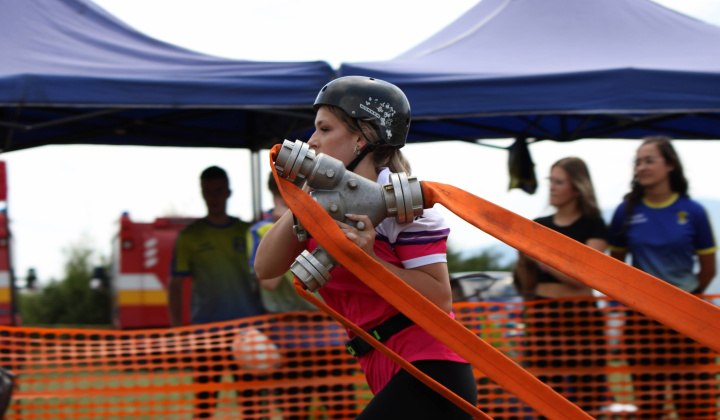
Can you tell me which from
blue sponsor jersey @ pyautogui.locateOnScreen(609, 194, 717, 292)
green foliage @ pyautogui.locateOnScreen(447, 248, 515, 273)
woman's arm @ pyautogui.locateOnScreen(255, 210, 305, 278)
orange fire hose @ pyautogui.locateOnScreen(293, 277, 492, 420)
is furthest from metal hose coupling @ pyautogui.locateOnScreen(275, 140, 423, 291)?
green foliage @ pyautogui.locateOnScreen(447, 248, 515, 273)

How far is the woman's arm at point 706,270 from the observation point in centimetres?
455

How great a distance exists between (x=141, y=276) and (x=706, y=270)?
662 centimetres

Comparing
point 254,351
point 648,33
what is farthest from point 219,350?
point 648,33

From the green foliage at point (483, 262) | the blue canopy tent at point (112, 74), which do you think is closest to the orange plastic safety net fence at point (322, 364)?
→ the blue canopy tent at point (112, 74)

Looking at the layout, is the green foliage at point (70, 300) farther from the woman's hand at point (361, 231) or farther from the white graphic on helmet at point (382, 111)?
the woman's hand at point (361, 231)

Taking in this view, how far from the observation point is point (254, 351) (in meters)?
4.68

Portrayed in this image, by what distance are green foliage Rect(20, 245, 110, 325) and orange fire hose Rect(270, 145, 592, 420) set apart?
1313 cm

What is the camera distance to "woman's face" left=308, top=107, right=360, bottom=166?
2.11m

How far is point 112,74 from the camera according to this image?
178 inches

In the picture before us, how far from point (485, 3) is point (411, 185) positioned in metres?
6.06

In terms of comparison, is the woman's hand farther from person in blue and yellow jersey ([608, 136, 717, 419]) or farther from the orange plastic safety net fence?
person in blue and yellow jersey ([608, 136, 717, 419])

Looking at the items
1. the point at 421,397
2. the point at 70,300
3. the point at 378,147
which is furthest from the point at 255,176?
the point at 70,300

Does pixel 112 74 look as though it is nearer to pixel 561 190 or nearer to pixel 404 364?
pixel 561 190

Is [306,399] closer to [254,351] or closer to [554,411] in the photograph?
[254,351]
